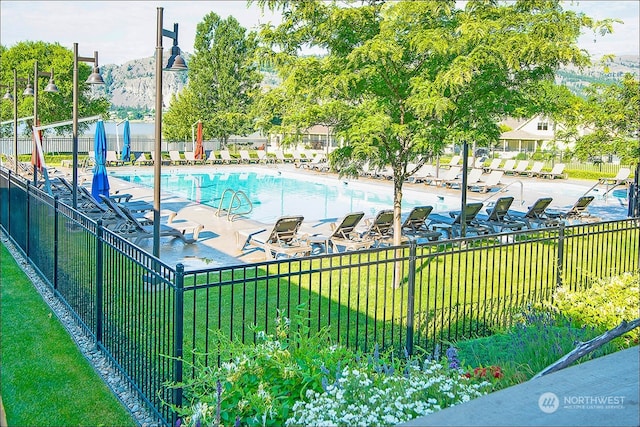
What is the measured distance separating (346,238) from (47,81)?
42.2 metres

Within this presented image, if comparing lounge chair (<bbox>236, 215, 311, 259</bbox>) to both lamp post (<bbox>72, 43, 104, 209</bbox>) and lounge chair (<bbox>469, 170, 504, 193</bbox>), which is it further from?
lounge chair (<bbox>469, 170, 504, 193</bbox>)

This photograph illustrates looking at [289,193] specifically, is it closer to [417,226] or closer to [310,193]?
[310,193]

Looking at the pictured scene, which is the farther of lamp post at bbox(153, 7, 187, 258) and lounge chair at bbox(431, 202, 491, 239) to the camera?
lounge chair at bbox(431, 202, 491, 239)

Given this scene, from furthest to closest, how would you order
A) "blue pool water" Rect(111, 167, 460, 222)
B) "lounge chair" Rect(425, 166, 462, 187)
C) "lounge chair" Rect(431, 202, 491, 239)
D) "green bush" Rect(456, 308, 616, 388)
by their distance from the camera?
"lounge chair" Rect(425, 166, 462, 187), "blue pool water" Rect(111, 167, 460, 222), "lounge chair" Rect(431, 202, 491, 239), "green bush" Rect(456, 308, 616, 388)

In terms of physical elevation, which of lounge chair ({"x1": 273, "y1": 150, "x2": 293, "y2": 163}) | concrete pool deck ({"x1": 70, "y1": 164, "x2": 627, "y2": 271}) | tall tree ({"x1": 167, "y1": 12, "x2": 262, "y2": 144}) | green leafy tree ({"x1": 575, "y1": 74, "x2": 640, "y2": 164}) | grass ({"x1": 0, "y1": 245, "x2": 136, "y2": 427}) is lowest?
grass ({"x1": 0, "y1": 245, "x2": 136, "y2": 427})

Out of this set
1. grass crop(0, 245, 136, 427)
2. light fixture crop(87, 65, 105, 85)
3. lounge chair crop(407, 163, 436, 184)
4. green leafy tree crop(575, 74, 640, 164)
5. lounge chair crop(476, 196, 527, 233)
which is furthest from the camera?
lounge chair crop(407, 163, 436, 184)

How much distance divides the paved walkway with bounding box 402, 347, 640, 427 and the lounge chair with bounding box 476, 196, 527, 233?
11.4 m

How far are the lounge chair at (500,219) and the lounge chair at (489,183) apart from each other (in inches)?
437

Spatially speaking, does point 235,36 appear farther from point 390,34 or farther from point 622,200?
point 390,34

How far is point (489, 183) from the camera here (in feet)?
88.1

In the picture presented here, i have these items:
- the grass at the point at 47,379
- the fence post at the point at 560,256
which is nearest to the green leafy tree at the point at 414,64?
the fence post at the point at 560,256

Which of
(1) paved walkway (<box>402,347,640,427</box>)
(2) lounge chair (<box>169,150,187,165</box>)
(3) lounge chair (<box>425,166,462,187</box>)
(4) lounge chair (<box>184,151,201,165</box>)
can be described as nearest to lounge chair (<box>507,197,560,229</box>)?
(1) paved walkway (<box>402,347,640,427</box>)

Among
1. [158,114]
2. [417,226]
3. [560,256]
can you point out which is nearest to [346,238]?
[417,226]

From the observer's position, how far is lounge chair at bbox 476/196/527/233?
15.4 m
